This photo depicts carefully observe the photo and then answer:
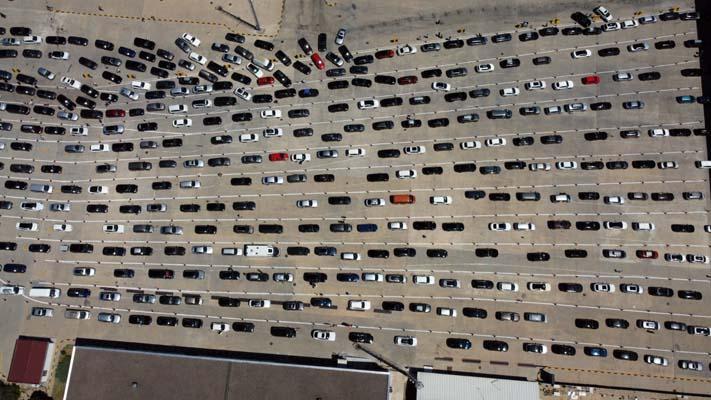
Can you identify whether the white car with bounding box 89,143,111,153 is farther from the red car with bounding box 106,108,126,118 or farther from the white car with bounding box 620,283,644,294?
the white car with bounding box 620,283,644,294

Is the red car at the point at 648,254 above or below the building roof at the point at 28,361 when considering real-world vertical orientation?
above

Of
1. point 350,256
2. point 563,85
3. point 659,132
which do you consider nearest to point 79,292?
point 350,256

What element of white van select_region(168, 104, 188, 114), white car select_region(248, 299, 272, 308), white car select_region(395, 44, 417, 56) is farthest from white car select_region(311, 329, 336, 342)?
white car select_region(395, 44, 417, 56)

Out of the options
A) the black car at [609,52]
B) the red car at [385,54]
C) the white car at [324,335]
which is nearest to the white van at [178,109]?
the red car at [385,54]

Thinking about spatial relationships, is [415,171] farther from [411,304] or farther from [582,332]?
[582,332]

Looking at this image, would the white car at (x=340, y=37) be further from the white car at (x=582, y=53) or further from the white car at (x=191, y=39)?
the white car at (x=582, y=53)

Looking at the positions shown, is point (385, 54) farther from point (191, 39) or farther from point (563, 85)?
point (191, 39)

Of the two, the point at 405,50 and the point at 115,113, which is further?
the point at 115,113
